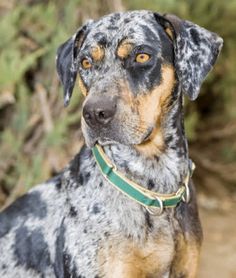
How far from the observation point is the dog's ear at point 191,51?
441 centimetres

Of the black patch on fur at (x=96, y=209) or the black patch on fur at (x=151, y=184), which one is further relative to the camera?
the black patch on fur at (x=151, y=184)

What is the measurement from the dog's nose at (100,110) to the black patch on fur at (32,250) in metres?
0.85

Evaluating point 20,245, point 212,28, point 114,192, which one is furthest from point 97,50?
point 212,28

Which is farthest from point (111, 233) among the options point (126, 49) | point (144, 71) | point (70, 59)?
point (70, 59)

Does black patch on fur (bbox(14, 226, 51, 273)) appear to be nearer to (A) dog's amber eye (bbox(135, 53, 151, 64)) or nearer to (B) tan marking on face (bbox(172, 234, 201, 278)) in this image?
(B) tan marking on face (bbox(172, 234, 201, 278))

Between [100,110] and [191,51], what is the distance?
2.12 ft

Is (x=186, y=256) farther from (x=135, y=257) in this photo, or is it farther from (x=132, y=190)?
(x=132, y=190)

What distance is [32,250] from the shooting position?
4.66m

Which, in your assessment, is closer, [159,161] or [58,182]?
[159,161]

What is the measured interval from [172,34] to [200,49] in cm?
19

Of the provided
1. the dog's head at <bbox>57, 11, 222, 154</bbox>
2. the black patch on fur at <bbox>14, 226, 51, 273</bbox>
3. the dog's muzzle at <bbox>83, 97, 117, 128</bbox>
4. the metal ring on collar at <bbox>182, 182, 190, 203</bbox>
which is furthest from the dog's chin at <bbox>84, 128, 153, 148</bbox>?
the black patch on fur at <bbox>14, 226, 51, 273</bbox>

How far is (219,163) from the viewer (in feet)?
29.9

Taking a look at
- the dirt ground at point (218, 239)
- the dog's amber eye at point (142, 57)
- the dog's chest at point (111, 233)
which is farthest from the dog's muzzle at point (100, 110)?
the dirt ground at point (218, 239)

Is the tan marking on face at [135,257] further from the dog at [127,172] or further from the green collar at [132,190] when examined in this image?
the green collar at [132,190]
